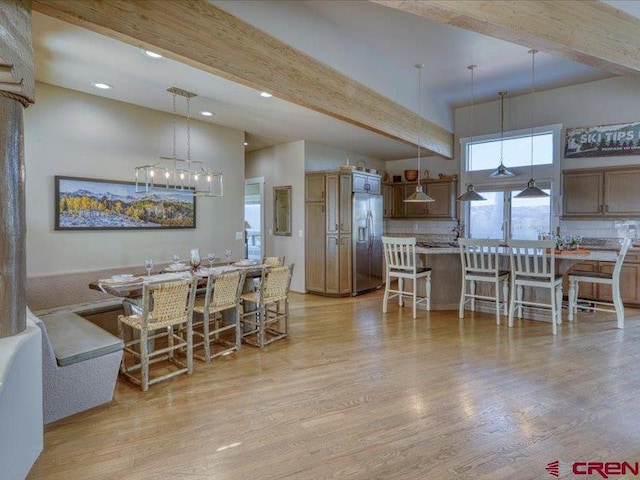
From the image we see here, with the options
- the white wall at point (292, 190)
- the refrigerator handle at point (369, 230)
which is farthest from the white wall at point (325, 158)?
the refrigerator handle at point (369, 230)

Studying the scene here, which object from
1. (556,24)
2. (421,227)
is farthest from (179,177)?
(421,227)

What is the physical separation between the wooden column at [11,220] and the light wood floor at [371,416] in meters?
0.85

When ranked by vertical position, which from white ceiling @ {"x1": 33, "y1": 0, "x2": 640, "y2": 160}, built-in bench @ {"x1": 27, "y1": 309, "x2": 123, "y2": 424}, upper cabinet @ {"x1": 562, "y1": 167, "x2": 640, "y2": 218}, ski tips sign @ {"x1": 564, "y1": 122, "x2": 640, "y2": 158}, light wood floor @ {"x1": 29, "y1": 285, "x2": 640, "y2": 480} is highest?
white ceiling @ {"x1": 33, "y1": 0, "x2": 640, "y2": 160}

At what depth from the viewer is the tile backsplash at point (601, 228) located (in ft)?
18.6

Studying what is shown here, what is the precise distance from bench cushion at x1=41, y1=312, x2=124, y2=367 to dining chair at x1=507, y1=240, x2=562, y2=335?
4.30 metres

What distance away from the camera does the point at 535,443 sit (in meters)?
2.21

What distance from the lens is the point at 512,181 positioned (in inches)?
260

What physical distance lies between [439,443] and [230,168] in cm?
485

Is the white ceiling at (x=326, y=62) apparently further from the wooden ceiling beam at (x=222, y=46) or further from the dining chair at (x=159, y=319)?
the dining chair at (x=159, y=319)

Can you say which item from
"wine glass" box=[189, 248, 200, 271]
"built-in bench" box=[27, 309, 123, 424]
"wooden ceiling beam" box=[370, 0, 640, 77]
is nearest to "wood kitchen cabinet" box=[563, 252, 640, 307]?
"wooden ceiling beam" box=[370, 0, 640, 77]

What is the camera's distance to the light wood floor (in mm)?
2051

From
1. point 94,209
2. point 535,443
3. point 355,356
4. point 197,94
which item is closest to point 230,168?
point 197,94

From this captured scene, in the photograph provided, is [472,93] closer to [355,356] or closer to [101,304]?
[355,356]

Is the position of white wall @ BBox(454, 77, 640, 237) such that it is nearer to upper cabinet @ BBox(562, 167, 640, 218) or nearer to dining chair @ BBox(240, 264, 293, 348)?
upper cabinet @ BBox(562, 167, 640, 218)
